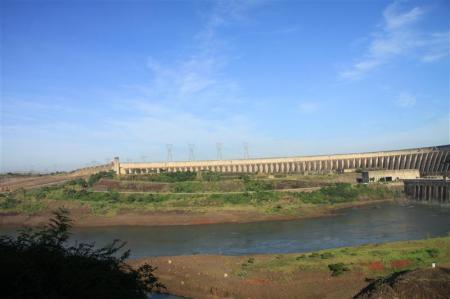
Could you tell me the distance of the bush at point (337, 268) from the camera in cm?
2531

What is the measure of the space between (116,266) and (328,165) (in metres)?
93.2

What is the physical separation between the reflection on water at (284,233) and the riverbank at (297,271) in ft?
18.9

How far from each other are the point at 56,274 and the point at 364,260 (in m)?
21.6

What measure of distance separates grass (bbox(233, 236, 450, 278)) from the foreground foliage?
16.9m

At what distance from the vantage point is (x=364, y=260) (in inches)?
1063

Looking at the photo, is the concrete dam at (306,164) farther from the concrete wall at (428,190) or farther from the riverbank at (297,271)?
the riverbank at (297,271)

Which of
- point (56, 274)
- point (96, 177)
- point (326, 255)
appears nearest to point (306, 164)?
point (96, 177)

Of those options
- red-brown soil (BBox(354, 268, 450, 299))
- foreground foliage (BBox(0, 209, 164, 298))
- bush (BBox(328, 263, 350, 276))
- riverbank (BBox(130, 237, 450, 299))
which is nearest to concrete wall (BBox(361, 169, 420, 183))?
riverbank (BBox(130, 237, 450, 299))

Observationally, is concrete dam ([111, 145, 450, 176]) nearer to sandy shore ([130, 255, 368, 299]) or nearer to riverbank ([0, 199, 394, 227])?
riverbank ([0, 199, 394, 227])

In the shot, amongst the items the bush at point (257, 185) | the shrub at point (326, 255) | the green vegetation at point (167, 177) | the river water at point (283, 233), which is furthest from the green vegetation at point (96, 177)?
the shrub at point (326, 255)

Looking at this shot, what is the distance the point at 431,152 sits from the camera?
8544cm

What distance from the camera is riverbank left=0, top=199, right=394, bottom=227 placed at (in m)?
54.6

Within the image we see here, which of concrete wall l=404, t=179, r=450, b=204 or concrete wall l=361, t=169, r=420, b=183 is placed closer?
concrete wall l=404, t=179, r=450, b=204

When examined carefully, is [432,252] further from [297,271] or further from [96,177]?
[96,177]
